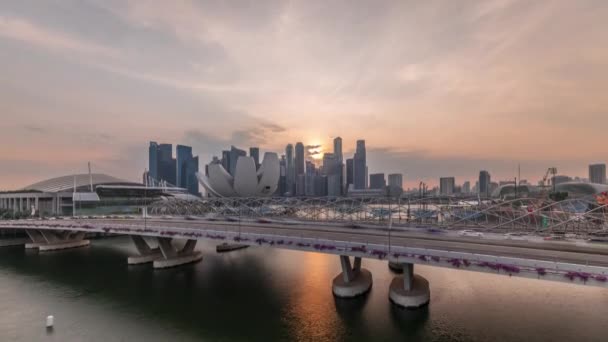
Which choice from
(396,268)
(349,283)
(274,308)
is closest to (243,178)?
(396,268)

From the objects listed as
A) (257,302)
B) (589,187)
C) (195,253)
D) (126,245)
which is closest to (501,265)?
(257,302)

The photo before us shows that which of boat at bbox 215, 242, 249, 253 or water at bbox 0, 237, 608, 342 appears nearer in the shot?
water at bbox 0, 237, 608, 342

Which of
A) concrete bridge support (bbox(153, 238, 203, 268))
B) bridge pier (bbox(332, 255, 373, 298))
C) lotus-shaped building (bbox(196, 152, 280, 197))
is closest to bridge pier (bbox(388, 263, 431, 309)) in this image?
bridge pier (bbox(332, 255, 373, 298))

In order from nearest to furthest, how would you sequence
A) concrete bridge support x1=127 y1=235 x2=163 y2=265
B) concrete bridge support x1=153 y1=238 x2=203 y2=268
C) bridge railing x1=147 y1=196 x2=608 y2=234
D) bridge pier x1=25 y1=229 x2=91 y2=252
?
bridge railing x1=147 y1=196 x2=608 y2=234, concrete bridge support x1=153 y1=238 x2=203 y2=268, concrete bridge support x1=127 y1=235 x2=163 y2=265, bridge pier x1=25 y1=229 x2=91 y2=252

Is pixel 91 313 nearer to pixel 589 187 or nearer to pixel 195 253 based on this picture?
pixel 195 253

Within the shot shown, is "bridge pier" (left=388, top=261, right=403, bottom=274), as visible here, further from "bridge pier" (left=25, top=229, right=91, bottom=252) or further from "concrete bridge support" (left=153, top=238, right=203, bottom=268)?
"bridge pier" (left=25, top=229, right=91, bottom=252)

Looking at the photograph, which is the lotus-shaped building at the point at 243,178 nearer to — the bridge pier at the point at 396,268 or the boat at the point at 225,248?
the boat at the point at 225,248

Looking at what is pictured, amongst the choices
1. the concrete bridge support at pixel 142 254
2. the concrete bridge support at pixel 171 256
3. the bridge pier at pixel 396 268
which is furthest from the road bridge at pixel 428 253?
the bridge pier at pixel 396 268
